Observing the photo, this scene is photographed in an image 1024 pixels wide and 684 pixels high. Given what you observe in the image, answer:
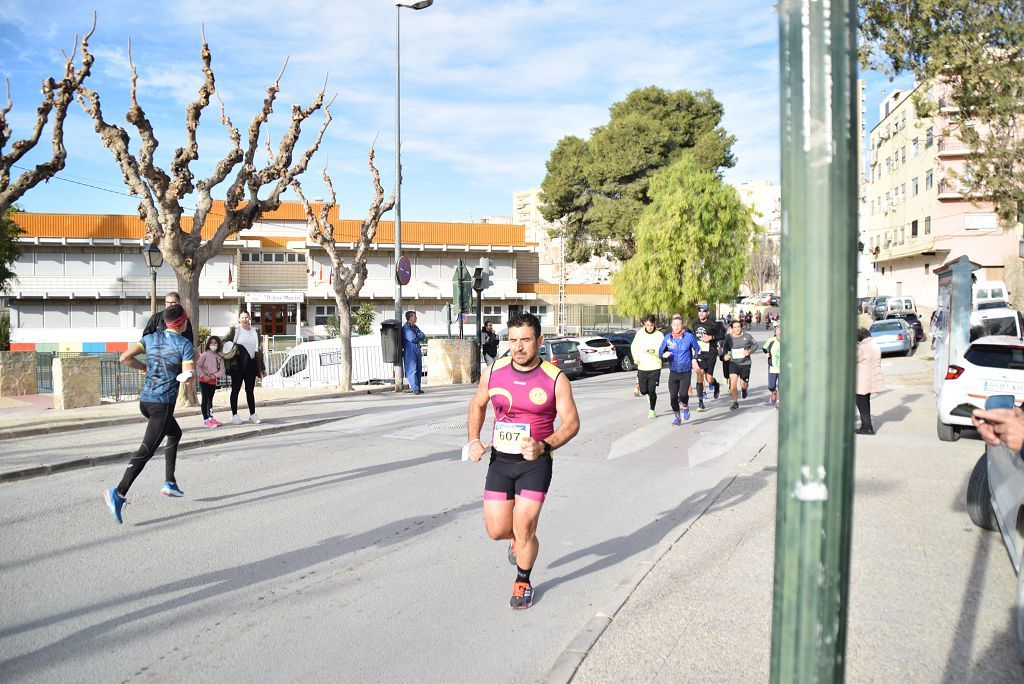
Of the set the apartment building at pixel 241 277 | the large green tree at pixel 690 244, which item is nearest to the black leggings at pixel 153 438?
the apartment building at pixel 241 277

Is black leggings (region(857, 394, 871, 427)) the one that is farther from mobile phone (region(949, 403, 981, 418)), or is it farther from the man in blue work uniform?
the man in blue work uniform

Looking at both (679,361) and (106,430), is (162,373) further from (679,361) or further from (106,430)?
(679,361)

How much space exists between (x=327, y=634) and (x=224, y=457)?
21.0ft

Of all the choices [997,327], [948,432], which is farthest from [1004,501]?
[997,327]

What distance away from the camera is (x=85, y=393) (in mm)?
15969

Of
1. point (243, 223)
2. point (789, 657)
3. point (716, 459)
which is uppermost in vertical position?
point (243, 223)

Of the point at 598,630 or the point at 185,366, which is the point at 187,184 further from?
the point at 598,630

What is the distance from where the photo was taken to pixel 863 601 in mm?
5113

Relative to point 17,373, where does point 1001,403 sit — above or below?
above

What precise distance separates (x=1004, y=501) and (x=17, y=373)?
17.7 meters

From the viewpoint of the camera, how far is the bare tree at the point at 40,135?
1559 cm

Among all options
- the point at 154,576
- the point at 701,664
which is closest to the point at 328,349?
the point at 154,576

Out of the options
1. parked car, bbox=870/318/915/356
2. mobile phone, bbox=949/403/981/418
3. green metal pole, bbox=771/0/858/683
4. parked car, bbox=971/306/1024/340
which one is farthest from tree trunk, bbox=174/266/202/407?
parked car, bbox=870/318/915/356

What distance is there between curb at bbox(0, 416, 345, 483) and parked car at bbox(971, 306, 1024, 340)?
21.8m
